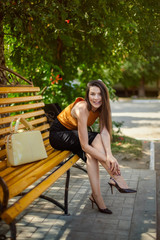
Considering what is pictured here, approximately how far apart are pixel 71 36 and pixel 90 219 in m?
4.24

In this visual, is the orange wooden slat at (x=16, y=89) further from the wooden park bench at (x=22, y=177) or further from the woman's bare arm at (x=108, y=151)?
the woman's bare arm at (x=108, y=151)

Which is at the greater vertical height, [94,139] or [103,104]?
[103,104]

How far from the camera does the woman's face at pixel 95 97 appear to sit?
3.64 meters

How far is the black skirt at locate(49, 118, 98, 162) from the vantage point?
385 cm

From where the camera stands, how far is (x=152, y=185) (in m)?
4.66

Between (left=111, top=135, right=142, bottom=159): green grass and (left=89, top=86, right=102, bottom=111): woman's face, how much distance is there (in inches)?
130

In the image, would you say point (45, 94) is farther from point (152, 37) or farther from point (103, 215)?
point (103, 215)

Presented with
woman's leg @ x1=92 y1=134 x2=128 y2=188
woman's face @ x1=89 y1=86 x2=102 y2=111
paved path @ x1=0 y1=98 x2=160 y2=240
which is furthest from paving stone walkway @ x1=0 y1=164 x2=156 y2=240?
woman's face @ x1=89 y1=86 x2=102 y2=111

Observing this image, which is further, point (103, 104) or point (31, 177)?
point (103, 104)

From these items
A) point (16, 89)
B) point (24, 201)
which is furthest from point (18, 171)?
point (16, 89)

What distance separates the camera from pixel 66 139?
12.9 ft

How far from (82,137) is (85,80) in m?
4.63

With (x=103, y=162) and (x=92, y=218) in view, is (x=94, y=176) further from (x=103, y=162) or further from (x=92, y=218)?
(x=92, y=218)

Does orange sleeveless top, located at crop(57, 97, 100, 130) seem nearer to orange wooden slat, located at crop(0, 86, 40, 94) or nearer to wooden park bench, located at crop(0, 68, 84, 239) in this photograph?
wooden park bench, located at crop(0, 68, 84, 239)
